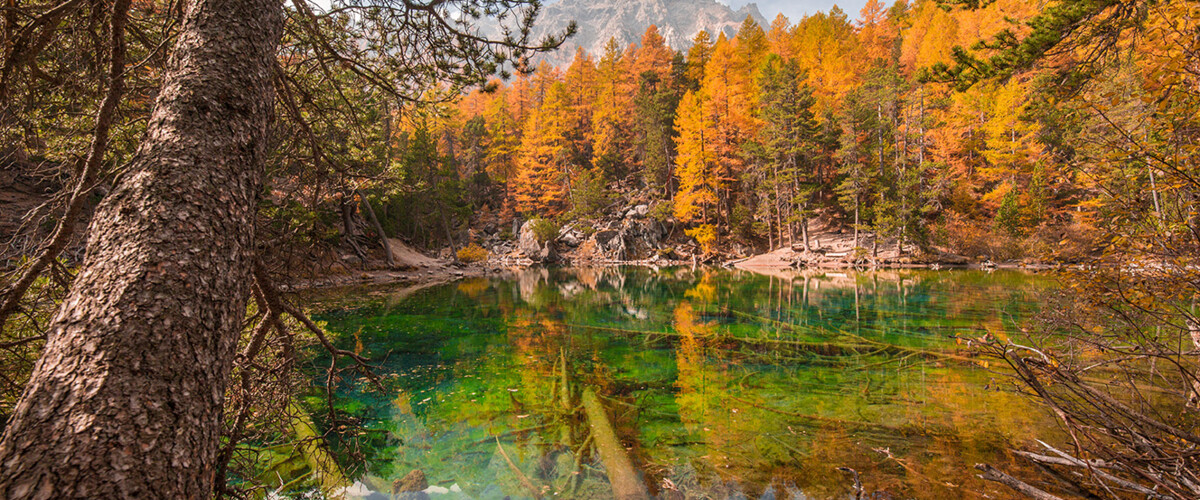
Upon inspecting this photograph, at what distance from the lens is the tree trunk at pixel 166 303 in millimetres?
991

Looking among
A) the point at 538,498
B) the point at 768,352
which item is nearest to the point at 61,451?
the point at 538,498

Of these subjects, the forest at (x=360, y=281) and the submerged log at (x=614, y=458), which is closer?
the forest at (x=360, y=281)

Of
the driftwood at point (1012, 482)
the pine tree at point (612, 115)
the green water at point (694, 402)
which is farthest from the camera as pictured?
the pine tree at point (612, 115)

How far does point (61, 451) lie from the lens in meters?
0.95

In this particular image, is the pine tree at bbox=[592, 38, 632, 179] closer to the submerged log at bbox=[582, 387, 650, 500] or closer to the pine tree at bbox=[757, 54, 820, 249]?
the pine tree at bbox=[757, 54, 820, 249]

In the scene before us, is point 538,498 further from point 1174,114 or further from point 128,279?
point 1174,114

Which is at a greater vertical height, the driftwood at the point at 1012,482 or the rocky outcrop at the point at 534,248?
the rocky outcrop at the point at 534,248

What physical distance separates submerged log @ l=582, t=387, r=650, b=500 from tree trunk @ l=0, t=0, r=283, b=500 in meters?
2.92

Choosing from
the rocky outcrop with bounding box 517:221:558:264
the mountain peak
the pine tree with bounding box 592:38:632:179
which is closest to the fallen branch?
the rocky outcrop with bounding box 517:221:558:264

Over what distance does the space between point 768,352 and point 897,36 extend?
37.6 m

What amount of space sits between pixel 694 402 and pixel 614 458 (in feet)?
5.63

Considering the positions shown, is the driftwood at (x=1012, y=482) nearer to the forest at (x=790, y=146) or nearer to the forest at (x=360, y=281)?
the forest at (x=360, y=281)

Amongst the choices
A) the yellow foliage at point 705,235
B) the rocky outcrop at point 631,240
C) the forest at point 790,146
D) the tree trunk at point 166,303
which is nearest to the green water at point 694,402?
the tree trunk at point 166,303

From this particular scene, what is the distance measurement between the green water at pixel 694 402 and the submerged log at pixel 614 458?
7 centimetres
